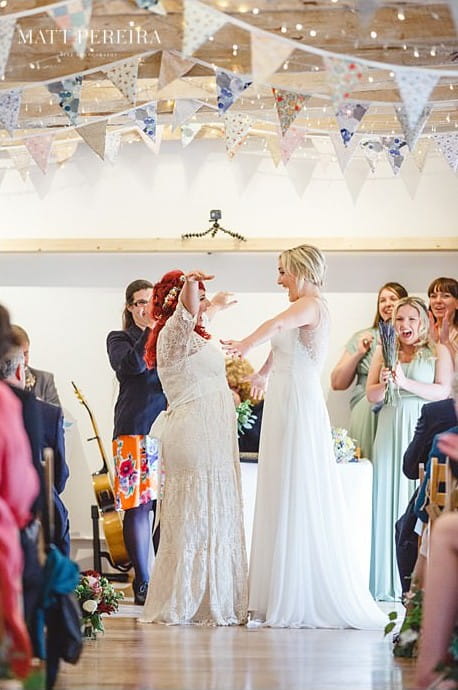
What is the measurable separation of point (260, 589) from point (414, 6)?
2734 millimetres

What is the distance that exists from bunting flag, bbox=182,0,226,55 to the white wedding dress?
1.87m

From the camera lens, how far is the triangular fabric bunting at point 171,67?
5.80m

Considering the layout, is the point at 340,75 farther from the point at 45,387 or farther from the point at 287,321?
the point at 45,387

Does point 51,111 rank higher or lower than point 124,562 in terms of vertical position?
higher

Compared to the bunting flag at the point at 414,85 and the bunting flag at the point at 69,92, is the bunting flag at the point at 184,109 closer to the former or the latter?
the bunting flag at the point at 69,92

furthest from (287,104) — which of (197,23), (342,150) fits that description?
(197,23)

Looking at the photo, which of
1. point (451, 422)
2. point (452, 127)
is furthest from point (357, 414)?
point (451, 422)

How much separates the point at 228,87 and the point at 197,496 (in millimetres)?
1921

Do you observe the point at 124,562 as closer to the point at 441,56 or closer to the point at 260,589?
the point at 260,589

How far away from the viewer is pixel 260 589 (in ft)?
19.3

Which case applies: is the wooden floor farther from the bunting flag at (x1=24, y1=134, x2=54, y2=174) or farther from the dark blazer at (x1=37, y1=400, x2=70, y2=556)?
the bunting flag at (x1=24, y1=134, x2=54, y2=174)

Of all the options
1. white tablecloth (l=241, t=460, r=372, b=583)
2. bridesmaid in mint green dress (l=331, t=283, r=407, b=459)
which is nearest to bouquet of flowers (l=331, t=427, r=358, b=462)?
white tablecloth (l=241, t=460, r=372, b=583)

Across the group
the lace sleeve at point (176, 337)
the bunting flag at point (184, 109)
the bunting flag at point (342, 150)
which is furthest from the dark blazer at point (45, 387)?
the bunting flag at point (342, 150)

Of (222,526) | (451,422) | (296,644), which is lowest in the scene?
(296,644)
